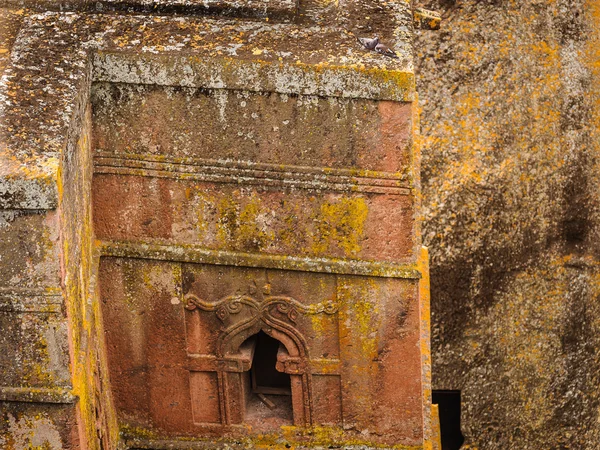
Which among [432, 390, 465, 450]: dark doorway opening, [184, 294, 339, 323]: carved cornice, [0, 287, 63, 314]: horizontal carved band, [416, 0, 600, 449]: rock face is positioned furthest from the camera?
[432, 390, 465, 450]: dark doorway opening

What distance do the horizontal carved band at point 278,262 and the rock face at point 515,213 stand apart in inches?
114

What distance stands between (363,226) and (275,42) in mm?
1239

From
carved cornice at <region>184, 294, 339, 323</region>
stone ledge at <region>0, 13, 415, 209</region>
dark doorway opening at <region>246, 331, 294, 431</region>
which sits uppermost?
stone ledge at <region>0, 13, 415, 209</region>

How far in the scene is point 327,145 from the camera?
24.8ft

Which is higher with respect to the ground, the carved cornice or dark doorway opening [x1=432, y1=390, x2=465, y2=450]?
the carved cornice

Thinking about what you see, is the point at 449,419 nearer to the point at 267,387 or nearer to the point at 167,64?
the point at 267,387

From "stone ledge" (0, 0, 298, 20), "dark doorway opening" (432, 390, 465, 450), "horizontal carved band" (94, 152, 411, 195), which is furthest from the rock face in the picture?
"horizontal carved band" (94, 152, 411, 195)

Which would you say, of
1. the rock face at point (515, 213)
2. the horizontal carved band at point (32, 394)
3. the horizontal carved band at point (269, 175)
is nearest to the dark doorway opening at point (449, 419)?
the rock face at point (515, 213)

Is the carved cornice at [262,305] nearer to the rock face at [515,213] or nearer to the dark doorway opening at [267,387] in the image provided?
the dark doorway opening at [267,387]

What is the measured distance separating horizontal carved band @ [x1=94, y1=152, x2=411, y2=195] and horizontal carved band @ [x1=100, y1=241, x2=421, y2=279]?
1.50ft

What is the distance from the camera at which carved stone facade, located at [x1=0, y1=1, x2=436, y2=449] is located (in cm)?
728

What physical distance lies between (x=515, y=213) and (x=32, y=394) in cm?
492

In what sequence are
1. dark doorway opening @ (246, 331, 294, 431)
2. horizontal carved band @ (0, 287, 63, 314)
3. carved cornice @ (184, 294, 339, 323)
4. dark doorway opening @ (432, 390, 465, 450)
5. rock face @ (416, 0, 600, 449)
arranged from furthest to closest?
dark doorway opening @ (432, 390, 465, 450), rock face @ (416, 0, 600, 449), dark doorway opening @ (246, 331, 294, 431), carved cornice @ (184, 294, 339, 323), horizontal carved band @ (0, 287, 63, 314)

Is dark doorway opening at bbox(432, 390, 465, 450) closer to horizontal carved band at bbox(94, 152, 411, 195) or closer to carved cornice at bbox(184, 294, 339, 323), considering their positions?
carved cornice at bbox(184, 294, 339, 323)
